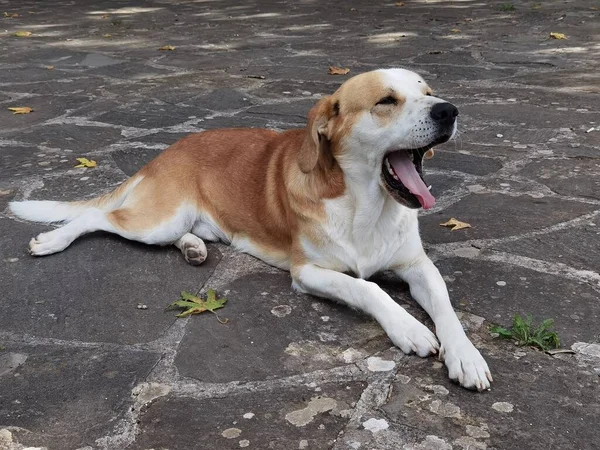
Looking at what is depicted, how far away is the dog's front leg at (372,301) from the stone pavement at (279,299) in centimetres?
6

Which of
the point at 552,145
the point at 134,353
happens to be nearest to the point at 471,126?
the point at 552,145

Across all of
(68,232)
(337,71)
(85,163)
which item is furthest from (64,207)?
(337,71)

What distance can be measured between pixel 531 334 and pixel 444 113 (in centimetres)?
96

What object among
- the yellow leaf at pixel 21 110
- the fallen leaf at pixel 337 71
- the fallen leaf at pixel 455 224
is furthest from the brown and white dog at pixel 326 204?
the fallen leaf at pixel 337 71

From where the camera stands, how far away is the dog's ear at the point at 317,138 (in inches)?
136

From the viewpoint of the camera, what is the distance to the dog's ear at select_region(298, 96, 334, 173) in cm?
345

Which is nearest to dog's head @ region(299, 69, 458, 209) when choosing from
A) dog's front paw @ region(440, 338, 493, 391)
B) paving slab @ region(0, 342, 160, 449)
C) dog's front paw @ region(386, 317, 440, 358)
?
dog's front paw @ region(386, 317, 440, 358)

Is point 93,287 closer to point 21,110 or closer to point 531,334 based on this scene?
point 531,334

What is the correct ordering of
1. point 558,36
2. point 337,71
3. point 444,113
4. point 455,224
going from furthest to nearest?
point 558,36, point 337,71, point 455,224, point 444,113

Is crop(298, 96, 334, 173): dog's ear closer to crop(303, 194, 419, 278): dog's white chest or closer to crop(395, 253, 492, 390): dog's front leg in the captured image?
crop(303, 194, 419, 278): dog's white chest

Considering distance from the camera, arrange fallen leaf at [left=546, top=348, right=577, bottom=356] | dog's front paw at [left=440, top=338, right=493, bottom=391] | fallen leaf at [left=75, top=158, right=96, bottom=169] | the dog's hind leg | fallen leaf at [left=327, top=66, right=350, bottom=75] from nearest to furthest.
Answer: dog's front paw at [left=440, top=338, right=493, bottom=391], fallen leaf at [left=546, top=348, right=577, bottom=356], the dog's hind leg, fallen leaf at [left=75, top=158, right=96, bottom=169], fallen leaf at [left=327, top=66, right=350, bottom=75]

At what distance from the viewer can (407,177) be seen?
3.36m

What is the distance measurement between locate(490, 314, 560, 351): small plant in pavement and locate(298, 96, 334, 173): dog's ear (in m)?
1.08

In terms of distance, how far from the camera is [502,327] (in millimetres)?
3135
